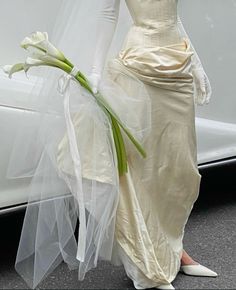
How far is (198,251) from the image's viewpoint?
13.1ft

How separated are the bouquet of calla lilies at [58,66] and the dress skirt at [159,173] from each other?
73 millimetres

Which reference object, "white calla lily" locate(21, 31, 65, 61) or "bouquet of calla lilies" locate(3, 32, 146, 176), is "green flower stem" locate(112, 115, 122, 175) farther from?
"white calla lily" locate(21, 31, 65, 61)

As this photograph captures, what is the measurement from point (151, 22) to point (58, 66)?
20.1 inches

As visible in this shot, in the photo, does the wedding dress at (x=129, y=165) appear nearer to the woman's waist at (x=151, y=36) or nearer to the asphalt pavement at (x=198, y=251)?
the woman's waist at (x=151, y=36)

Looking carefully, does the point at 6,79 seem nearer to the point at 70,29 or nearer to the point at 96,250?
the point at 70,29

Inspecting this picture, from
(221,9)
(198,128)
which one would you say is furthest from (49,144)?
(221,9)

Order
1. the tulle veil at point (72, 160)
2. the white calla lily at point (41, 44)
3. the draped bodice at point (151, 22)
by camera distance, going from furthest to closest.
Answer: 1. the draped bodice at point (151, 22)
2. the tulle veil at point (72, 160)
3. the white calla lily at point (41, 44)

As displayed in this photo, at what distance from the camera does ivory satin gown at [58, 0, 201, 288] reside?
316 cm

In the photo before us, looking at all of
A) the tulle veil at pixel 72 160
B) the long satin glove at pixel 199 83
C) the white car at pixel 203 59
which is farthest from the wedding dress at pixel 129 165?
the white car at pixel 203 59

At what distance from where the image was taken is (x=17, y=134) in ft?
10.6

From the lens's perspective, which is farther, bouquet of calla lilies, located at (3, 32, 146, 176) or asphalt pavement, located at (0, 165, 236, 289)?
asphalt pavement, located at (0, 165, 236, 289)

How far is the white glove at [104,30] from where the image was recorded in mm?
3131

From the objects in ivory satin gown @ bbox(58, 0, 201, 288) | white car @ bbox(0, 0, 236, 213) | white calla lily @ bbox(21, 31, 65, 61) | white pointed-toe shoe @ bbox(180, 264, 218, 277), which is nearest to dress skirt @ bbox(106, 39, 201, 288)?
ivory satin gown @ bbox(58, 0, 201, 288)

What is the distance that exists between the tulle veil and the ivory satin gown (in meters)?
0.08
